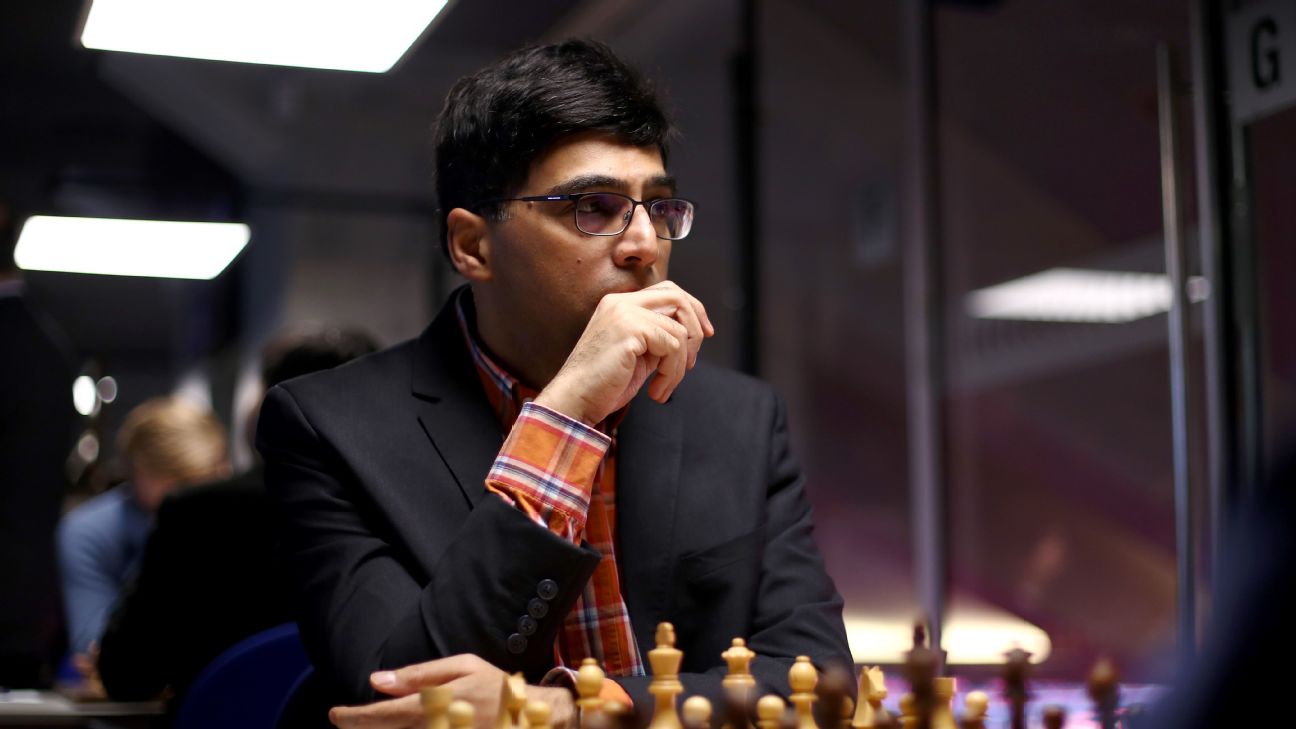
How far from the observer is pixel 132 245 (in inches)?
299

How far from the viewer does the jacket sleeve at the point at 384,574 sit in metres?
1.29

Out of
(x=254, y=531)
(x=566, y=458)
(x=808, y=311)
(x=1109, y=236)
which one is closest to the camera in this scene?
(x=566, y=458)

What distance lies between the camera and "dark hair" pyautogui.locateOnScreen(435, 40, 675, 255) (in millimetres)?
1529

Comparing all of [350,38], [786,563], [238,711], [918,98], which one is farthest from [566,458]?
[918,98]

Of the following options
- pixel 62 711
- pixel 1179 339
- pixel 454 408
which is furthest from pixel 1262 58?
pixel 62 711

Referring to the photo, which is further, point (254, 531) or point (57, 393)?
point (57, 393)

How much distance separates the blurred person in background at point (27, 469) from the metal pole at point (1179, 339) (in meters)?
2.39

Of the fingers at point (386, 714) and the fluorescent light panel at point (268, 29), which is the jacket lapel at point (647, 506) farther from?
the fluorescent light panel at point (268, 29)

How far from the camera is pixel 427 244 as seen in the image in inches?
305

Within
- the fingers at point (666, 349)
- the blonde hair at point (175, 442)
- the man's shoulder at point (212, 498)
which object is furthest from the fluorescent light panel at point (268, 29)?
the blonde hair at point (175, 442)

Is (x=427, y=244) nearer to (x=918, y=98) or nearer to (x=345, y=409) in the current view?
(x=918, y=98)

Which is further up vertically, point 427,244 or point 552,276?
point 427,244

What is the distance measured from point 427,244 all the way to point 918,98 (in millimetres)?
3712

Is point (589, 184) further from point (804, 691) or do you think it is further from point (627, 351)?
point (804, 691)
